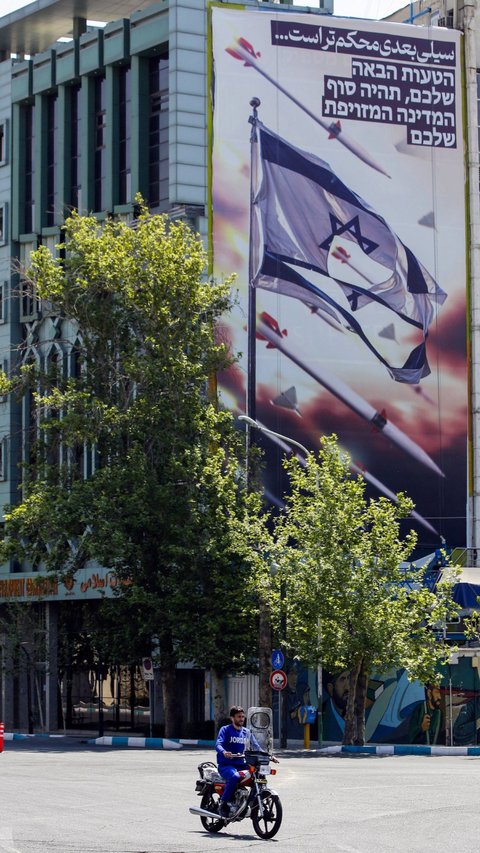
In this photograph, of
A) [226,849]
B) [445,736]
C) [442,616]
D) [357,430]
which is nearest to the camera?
[226,849]

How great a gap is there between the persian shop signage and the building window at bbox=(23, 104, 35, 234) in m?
16.5

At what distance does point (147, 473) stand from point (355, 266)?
1754cm

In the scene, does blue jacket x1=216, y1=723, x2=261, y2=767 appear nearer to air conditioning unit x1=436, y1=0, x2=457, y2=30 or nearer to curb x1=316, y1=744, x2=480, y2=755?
curb x1=316, y1=744, x2=480, y2=755

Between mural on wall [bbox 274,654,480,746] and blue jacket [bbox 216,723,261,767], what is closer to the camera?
blue jacket [bbox 216,723,261,767]

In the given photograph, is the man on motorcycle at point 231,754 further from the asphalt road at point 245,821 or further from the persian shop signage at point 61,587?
the persian shop signage at point 61,587

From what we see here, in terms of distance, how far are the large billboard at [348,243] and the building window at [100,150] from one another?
7.07 metres

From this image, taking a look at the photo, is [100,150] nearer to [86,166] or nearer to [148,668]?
[86,166]

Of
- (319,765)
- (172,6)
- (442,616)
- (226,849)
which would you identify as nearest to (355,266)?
(172,6)

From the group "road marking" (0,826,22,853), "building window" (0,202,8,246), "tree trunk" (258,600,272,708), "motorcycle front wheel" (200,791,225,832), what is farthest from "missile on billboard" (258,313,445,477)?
"road marking" (0,826,22,853)

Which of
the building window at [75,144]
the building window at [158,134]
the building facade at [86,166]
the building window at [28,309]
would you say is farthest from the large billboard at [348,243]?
the building window at [28,309]

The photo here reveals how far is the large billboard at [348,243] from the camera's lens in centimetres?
5812

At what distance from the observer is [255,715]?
1216 inches

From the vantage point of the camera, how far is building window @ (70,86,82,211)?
2576 inches

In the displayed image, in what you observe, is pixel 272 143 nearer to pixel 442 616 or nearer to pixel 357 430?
pixel 357 430
